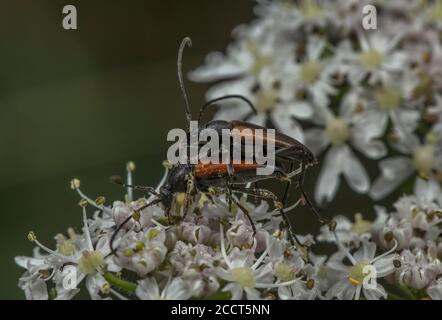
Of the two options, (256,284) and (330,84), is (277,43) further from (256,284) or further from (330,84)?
(256,284)

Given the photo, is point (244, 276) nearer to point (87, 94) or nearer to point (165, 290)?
point (165, 290)

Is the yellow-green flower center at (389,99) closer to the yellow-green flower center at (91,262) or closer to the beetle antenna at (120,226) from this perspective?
the beetle antenna at (120,226)

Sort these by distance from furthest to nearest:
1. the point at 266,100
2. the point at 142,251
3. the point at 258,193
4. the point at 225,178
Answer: the point at 266,100, the point at 258,193, the point at 225,178, the point at 142,251

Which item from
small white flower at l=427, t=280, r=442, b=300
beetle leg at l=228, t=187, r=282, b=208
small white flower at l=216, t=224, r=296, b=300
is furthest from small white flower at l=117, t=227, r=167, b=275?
small white flower at l=427, t=280, r=442, b=300

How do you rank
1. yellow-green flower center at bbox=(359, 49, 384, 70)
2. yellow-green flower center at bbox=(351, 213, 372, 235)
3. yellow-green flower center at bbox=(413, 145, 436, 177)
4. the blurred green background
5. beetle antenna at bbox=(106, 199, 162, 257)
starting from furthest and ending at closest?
the blurred green background, yellow-green flower center at bbox=(359, 49, 384, 70), yellow-green flower center at bbox=(413, 145, 436, 177), yellow-green flower center at bbox=(351, 213, 372, 235), beetle antenna at bbox=(106, 199, 162, 257)

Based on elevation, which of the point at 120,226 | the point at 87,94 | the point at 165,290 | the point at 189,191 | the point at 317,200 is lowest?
the point at 165,290

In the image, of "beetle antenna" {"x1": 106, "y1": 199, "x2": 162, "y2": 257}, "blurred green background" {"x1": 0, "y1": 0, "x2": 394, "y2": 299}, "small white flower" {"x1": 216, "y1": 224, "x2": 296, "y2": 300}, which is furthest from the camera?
"blurred green background" {"x1": 0, "y1": 0, "x2": 394, "y2": 299}

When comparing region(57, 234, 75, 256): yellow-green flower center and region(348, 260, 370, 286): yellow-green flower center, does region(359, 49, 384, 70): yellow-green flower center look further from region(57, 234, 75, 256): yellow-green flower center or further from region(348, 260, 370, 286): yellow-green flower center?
region(57, 234, 75, 256): yellow-green flower center

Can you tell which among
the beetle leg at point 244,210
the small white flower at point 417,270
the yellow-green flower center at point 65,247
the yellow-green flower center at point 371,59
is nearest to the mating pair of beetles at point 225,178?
the beetle leg at point 244,210

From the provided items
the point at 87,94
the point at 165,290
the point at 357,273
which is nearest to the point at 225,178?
the point at 165,290
